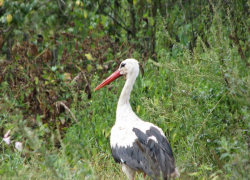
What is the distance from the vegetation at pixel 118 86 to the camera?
11.9 feet

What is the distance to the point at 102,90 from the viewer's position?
5535mm

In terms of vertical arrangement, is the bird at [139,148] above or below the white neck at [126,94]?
below

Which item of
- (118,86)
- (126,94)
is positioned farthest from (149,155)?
(118,86)

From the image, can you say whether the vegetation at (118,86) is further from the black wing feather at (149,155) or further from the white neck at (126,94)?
the white neck at (126,94)

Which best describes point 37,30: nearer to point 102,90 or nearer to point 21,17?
point 21,17

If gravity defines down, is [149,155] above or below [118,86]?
above


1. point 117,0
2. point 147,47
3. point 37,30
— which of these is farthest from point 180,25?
point 37,30

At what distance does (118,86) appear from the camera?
5.66m

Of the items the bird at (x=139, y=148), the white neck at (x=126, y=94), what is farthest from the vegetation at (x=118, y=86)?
the white neck at (x=126, y=94)

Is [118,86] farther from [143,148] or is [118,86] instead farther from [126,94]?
[143,148]

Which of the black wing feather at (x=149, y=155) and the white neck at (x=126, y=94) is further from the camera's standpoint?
the white neck at (x=126, y=94)

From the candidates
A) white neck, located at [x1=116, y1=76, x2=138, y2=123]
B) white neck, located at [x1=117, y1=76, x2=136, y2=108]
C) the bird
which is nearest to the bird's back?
the bird

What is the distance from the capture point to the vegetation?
362 centimetres

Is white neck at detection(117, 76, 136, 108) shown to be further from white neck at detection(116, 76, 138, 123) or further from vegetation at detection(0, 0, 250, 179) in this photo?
vegetation at detection(0, 0, 250, 179)
